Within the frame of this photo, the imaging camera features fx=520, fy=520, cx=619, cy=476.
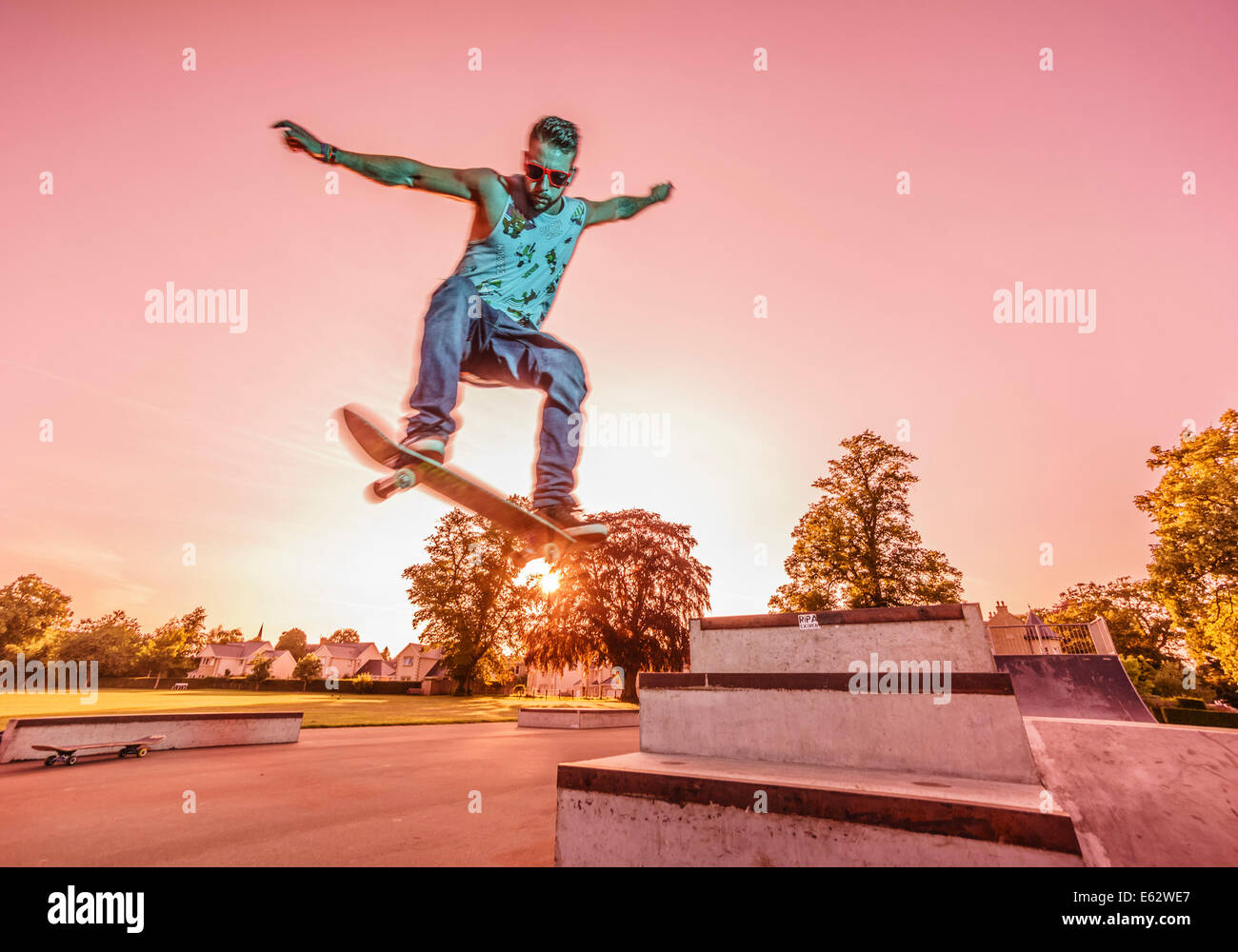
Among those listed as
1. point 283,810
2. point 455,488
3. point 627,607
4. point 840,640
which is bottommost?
point 627,607

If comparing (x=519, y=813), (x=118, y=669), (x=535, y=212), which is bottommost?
(x=118, y=669)

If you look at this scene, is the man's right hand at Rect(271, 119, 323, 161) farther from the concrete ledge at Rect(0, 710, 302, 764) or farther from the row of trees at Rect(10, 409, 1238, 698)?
the concrete ledge at Rect(0, 710, 302, 764)

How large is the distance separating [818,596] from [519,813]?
23.4 m

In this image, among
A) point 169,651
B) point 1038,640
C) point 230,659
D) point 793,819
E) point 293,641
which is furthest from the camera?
point 293,641

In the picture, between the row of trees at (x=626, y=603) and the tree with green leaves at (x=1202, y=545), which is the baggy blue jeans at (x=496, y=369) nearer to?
the row of trees at (x=626, y=603)

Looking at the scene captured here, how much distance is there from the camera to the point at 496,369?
4.71 meters

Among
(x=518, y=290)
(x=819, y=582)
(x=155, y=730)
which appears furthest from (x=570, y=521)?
(x=819, y=582)

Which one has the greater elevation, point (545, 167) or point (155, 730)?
point (545, 167)

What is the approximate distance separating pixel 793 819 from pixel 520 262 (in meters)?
4.87

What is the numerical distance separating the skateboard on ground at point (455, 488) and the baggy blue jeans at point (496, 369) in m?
0.22

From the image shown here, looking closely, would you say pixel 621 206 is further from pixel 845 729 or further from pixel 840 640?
pixel 845 729

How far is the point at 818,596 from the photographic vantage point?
85.8 feet
